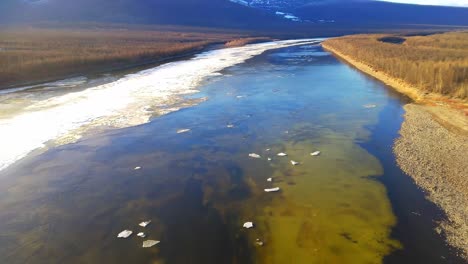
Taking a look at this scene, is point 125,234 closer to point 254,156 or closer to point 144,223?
point 144,223

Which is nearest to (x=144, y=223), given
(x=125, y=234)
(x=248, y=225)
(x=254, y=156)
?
(x=125, y=234)

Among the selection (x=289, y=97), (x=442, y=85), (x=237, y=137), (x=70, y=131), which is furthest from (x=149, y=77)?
(x=442, y=85)

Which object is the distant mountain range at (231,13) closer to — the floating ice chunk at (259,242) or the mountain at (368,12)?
the mountain at (368,12)

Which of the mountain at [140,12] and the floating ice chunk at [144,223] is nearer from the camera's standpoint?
the floating ice chunk at [144,223]

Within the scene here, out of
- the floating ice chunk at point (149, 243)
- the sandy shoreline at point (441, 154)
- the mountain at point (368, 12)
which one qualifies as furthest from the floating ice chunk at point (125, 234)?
the mountain at point (368, 12)

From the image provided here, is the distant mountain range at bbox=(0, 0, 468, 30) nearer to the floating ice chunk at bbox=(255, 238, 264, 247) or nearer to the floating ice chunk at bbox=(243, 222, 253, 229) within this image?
the floating ice chunk at bbox=(243, 222, 253, 229)

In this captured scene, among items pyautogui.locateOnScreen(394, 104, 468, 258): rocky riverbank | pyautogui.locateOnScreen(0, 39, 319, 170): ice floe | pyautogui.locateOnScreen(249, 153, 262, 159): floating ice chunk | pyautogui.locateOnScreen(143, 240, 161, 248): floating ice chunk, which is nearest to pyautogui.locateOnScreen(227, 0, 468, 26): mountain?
pyautogui.locateOnScreen(0, 39, 319, 170): ice floe

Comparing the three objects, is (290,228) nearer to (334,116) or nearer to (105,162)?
(105,162)
